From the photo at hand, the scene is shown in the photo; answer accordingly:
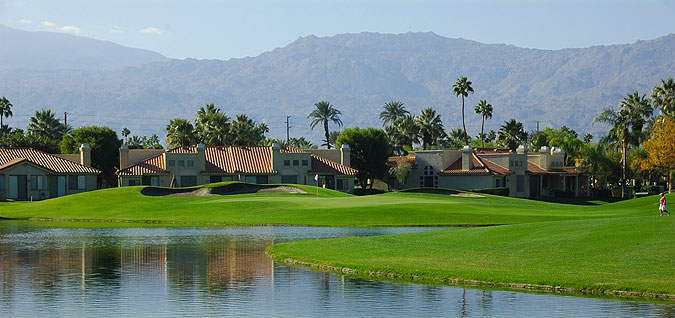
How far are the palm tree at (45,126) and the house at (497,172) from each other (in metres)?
61.7

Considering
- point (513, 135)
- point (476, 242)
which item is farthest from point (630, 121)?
point (476, 242)

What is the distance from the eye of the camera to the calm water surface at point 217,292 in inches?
956

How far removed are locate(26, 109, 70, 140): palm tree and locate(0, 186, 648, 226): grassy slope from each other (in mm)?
71290

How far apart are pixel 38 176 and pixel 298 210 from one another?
46502mm

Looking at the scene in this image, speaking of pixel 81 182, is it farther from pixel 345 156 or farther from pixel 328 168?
pixel 345 156

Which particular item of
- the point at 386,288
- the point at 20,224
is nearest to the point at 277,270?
the point at 386,288

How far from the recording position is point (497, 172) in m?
115

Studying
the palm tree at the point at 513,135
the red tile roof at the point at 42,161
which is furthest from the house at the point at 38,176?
the palm tree at the point at 513,135

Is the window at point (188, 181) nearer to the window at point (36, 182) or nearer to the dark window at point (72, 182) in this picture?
the dark window at point (72, 182)

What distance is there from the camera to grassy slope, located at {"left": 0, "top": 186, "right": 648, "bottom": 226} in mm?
61406

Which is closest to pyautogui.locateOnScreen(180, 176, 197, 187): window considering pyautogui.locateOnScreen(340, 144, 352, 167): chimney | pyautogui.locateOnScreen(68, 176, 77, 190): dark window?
pyautogui.locateOnScreen(68, 176, 77, 190): dark window

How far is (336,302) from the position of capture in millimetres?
25953

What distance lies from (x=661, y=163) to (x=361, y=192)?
3774cm

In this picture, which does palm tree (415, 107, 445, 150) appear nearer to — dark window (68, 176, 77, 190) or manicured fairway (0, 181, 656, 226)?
dark window (68, 176, 77, 190)
